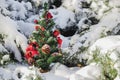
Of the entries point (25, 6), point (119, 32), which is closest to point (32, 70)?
point (119, 32)

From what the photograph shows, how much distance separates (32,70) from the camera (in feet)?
24.8

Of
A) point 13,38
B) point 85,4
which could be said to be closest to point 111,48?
point 13,38

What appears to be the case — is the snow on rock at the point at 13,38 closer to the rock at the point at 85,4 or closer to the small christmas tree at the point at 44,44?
the small christmas tree at the point at 44,44

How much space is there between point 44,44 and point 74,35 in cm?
171

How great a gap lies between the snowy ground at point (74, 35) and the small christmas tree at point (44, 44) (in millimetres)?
230

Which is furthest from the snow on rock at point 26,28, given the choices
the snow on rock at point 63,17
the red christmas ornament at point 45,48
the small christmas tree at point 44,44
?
the red christmas ornament at point 45,48

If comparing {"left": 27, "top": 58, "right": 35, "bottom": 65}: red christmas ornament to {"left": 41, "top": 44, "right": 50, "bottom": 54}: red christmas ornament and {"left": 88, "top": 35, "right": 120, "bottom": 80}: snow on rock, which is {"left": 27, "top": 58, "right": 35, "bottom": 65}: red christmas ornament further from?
{"left": 88, "top": 35, "right": 120, "bottom": 80}: snow on rock

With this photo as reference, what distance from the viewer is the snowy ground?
822cm

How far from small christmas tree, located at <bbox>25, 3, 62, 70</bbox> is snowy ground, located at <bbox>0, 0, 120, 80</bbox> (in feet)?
0.75

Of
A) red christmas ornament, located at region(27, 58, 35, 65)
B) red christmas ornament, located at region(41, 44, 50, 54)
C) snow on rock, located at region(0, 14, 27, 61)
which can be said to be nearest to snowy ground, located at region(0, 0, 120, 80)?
snow on rock, located at region(0, 14, 27, 61)

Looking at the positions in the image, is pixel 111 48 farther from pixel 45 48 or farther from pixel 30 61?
pixel 30 61

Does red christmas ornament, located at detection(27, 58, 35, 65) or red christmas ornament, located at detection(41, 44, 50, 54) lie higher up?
red christmas ornament, located at detection(41, 44, 50, 54)

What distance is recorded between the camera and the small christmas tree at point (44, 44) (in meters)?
9.01

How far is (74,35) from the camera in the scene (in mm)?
10609
